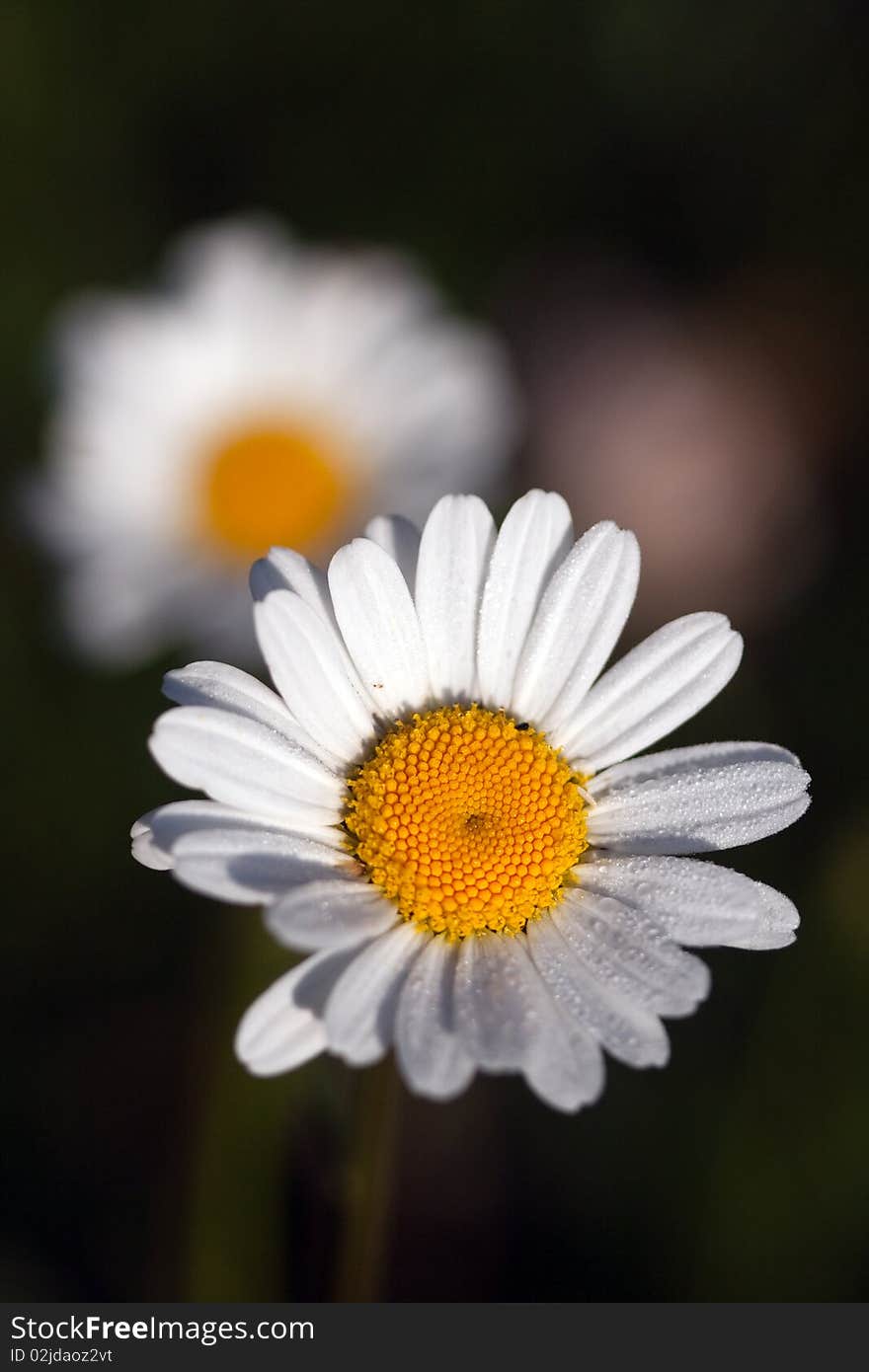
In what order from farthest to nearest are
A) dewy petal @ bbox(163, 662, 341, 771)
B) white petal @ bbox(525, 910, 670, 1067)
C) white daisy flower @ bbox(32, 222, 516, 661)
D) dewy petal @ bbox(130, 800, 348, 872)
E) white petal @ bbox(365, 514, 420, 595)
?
→ white daisy flower @ bbox(32, 222, 516, 661) → white petal @ bbox(365, 514, 420, 595) → dewy petal @ bbox(163, 662, 341, 771) → dewy petal @ bbox(130, 800, 348, 872) → white petal @ bbox(525, 910, 670, 1067)

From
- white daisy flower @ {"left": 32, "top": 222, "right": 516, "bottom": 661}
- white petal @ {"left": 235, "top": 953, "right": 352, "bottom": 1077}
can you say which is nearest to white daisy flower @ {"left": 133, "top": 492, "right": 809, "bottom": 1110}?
white petal @ {"left": 235, "top": 953, "right": 352, "bottom": 1077}

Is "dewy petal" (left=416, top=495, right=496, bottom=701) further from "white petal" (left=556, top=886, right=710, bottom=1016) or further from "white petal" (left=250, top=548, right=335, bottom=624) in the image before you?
"white petal" (left=556, top=886, right=710, bottom=1016)

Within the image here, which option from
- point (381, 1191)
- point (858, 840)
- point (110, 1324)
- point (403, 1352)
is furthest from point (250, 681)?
point (858, 840)

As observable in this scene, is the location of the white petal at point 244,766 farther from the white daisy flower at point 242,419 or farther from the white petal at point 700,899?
the white daisy flower at point 242,419

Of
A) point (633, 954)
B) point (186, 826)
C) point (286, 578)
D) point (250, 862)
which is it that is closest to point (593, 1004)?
point (633, 954)

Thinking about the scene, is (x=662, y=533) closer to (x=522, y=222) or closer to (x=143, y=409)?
(x=522, y=222)

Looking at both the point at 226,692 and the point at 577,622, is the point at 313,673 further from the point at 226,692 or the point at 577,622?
the point at 577,622
